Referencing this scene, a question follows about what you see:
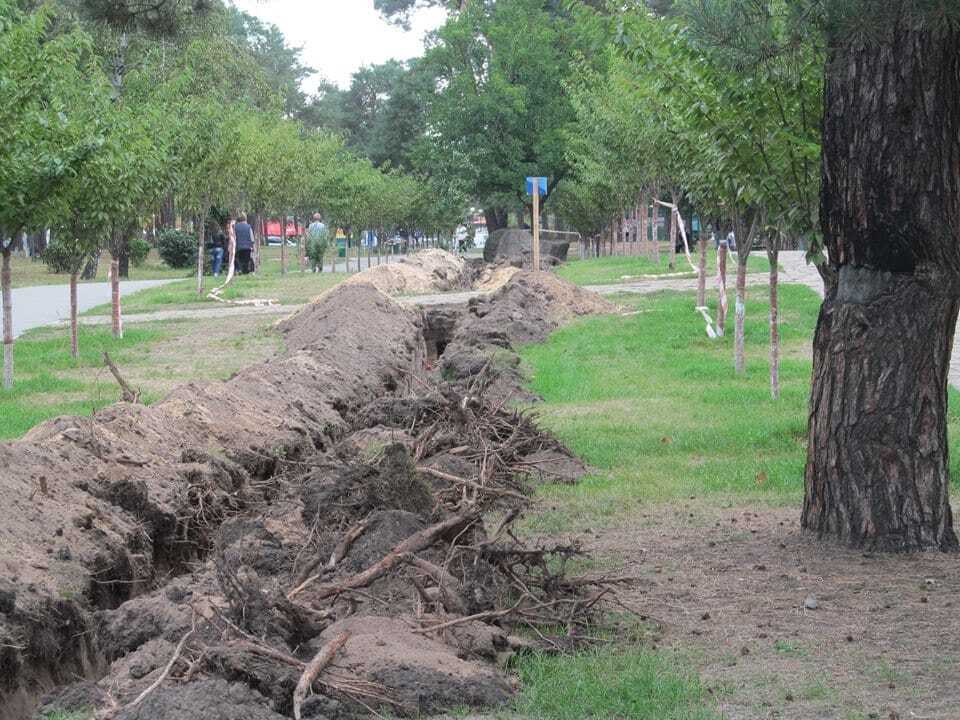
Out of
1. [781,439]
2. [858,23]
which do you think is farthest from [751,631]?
[781,439]

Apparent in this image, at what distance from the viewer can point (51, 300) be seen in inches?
1143

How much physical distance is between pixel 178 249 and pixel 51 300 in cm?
1932

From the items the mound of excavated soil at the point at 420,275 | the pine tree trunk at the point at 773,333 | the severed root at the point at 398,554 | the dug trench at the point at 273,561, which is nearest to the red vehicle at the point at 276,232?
the mound of excavated soil at the point at 420,275

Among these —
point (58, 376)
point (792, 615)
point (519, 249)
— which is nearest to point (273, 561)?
point (792, 615)

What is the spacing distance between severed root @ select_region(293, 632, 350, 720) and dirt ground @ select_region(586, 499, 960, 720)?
1.36 metres

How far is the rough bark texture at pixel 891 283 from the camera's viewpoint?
6.45 meters

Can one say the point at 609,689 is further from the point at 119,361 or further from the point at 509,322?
the point at 509,322

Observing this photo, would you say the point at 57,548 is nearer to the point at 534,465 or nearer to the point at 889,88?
the point at 534,465

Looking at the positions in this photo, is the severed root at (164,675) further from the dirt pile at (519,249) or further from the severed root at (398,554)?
the dirt pile at (519,249)

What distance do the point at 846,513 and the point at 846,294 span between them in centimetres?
112

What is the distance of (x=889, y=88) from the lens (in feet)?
21.2

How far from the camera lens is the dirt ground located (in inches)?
184

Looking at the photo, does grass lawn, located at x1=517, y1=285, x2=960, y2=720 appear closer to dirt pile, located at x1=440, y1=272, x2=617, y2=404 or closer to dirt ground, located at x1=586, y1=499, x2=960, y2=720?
dirt ground, located at x1=586, y1=499, x2=960, y2=720

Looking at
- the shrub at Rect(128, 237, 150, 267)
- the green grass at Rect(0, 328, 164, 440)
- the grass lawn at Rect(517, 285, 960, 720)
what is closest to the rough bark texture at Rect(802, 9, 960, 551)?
the grass lawn at Rect(517, 285, 960, 720)
